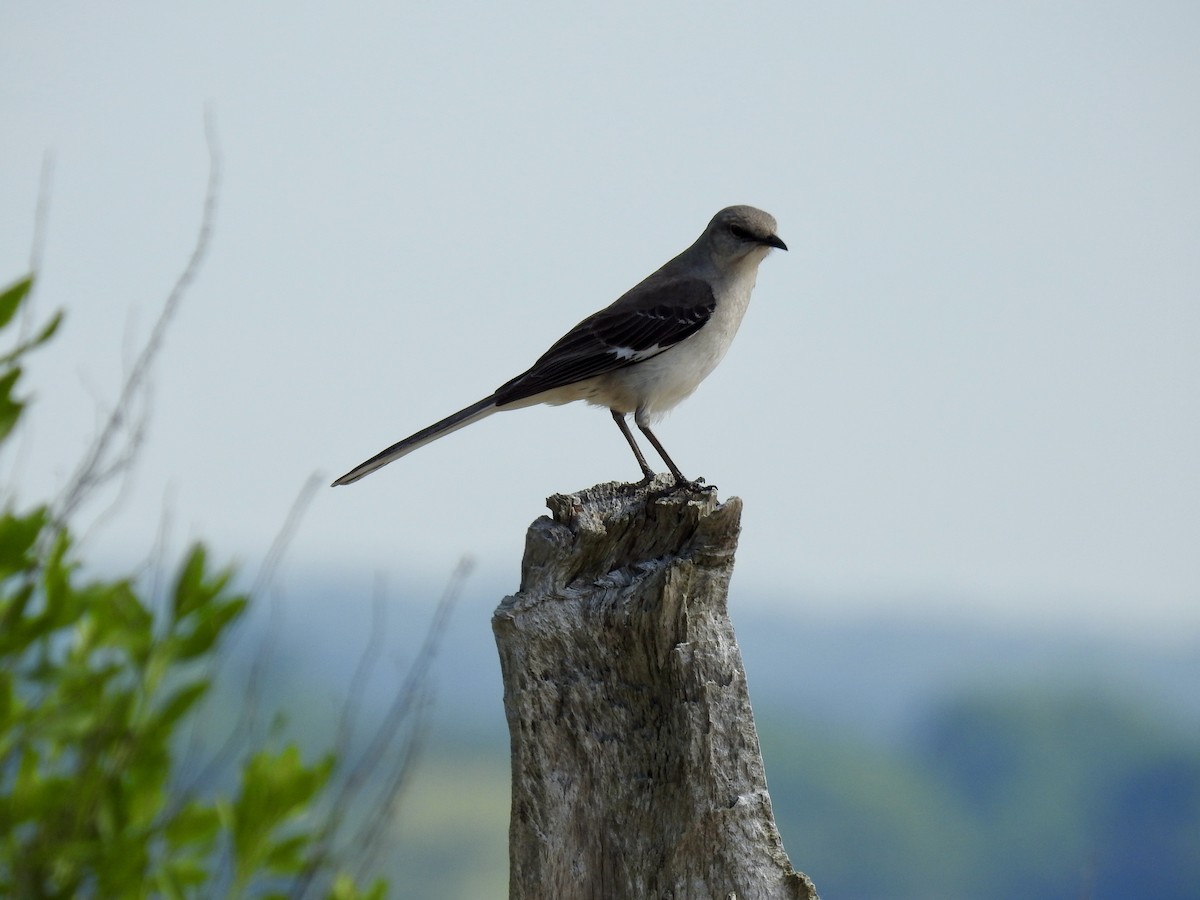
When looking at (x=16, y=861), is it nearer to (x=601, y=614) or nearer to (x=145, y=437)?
(x=145, y=437)

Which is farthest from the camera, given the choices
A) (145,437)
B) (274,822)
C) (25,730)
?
(145,437)

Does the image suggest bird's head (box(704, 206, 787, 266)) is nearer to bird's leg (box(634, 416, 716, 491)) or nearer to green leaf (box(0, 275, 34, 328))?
bird's leg (box(634, 416, 716, 491))

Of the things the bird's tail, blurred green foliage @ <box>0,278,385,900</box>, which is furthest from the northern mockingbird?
blurred green foliage @ <box>0,278,385,900</box>

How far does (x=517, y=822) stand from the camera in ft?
12.2

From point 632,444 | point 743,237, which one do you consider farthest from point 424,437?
point 743,237

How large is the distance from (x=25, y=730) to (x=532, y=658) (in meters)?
1.77

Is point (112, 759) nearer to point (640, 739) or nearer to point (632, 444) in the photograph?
point (640, 739)

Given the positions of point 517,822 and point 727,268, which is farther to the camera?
point 727,268

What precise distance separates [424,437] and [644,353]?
3.66ft

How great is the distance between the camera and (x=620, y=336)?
5.70m

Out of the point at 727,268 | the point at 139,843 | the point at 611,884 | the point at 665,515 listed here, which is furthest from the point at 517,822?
the point at 727,268

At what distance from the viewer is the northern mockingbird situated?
5.60 m

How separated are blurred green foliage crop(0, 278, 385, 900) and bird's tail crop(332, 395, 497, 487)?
266cm

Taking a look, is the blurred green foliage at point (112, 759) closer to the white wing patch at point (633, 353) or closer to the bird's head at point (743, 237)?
the white wing patch at point (633, 353)
